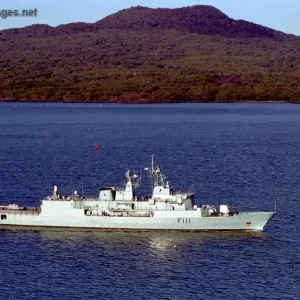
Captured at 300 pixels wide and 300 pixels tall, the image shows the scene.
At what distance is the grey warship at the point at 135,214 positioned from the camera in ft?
194

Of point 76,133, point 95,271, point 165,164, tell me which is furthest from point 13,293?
point 76,133

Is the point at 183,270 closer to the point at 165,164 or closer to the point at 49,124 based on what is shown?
the point at 165,164

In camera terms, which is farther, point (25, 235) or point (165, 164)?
point (165, 164)

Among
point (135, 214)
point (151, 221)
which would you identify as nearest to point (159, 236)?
point (151, 221)

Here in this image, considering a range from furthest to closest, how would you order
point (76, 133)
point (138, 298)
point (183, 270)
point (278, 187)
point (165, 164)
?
point (76, 133) < point (165, 164) < point (278, 187) < point (183, 270) < point (138, 298)

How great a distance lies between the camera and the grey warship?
59.2 meters

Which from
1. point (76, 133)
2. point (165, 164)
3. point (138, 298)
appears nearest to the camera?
point (138, 298)

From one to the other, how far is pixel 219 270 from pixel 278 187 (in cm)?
3054

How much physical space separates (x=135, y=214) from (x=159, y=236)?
2.30 meters

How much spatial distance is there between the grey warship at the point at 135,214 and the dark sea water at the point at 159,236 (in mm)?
718

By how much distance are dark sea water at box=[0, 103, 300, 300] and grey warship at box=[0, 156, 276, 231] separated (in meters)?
0.72

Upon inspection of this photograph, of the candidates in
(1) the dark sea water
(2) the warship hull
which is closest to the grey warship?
(2) the warship hull

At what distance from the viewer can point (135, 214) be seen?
2359 inches

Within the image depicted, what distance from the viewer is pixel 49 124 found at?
172625 mm
